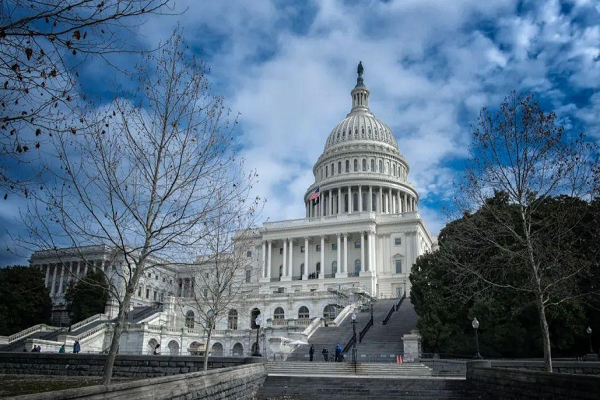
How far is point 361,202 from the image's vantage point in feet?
328

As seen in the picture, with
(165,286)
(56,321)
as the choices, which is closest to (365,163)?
(165,286)

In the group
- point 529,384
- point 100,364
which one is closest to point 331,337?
point 100,364

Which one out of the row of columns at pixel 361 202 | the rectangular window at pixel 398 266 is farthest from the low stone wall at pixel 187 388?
the row of columns at pixel 361 202

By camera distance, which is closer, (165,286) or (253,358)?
(253,358)

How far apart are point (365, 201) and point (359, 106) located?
32212 mm

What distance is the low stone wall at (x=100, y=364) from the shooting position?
22.9m

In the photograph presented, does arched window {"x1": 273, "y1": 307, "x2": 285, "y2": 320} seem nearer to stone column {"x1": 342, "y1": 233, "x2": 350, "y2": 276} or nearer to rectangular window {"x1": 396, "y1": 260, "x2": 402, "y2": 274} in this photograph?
stone column {"x1": 342, "y1": 233, "x2": 350, "y2": 276}

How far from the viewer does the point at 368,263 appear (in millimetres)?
82000

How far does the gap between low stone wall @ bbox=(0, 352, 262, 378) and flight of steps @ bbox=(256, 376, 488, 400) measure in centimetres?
Result: 229

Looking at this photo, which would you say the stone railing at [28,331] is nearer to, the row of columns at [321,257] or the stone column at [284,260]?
the row of columns at [321,257]

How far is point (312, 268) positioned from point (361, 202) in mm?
19386

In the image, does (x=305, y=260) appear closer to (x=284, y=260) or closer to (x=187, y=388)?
(x=284, y=260)

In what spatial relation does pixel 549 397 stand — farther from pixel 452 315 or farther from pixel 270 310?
pixel 270 310

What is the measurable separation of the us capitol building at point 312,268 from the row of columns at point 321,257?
173 mm
